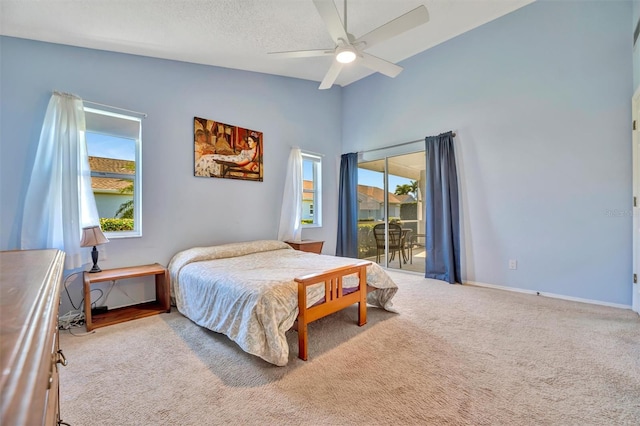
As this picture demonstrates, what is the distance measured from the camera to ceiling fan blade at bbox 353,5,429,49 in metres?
2.13

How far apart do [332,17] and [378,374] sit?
8.53ft

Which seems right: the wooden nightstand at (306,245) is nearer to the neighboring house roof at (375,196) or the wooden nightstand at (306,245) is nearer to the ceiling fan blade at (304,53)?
the neighboring house roof at (375,196)

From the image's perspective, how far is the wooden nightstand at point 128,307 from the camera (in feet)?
8.08

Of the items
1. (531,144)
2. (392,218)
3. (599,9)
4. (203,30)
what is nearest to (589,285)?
(531,144)

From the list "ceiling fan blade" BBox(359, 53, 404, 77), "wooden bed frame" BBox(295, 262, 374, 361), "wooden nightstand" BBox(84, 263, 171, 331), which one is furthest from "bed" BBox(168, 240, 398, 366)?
"ceiling fan blade" BBox(359, 53, 404, 77)

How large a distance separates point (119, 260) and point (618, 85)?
18.3 ft

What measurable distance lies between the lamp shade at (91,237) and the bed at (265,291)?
0.73m

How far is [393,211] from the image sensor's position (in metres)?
4.89

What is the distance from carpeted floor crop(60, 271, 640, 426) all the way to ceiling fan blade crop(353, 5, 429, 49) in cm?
253

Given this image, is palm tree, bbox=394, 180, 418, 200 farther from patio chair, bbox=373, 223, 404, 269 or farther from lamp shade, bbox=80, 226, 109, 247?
lamp shade, bbox=80, 226, 109, 247

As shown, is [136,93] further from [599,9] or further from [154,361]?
[599,9]

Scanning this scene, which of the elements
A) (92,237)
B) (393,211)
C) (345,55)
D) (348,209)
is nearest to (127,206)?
(92,237)

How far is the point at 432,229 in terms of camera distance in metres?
4.14

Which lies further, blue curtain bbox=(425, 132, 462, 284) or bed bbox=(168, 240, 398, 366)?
blue curtain bbox=(425, 132, 462, 284)
